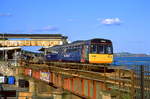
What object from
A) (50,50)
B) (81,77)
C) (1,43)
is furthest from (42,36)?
(81,77)

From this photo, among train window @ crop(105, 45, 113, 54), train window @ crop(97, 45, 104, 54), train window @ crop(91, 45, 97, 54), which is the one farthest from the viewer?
train window @ crop(105, 45, 113, 54)

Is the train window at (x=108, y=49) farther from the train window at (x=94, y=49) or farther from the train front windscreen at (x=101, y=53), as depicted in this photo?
the train window at (x=94, y=49)

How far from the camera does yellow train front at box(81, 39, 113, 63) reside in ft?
120

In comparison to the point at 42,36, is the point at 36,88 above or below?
below

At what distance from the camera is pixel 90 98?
19.4 m

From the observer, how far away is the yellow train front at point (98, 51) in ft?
A: 120

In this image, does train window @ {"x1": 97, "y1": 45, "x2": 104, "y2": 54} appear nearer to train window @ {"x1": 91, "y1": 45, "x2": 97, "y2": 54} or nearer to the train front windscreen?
the train front windscreen

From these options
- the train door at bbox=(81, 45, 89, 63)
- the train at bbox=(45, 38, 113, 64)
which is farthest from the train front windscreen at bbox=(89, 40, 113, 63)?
the train door at bbox=(81, 45, 89, 63)

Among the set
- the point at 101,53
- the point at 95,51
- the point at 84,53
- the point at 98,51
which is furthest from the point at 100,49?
the point at 84,53

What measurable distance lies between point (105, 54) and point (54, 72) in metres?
8.42

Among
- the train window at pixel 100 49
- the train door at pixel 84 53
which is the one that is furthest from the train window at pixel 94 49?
the train door at pixel 84 53

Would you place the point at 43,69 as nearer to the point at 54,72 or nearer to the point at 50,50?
the point at 54,72

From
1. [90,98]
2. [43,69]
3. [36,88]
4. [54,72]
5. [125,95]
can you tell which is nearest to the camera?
[125,95]

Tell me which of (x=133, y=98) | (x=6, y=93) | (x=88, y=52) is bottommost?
(x=6, y=93)
